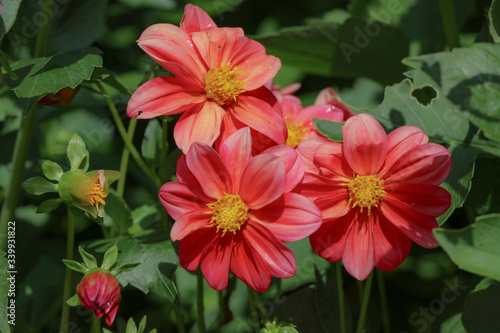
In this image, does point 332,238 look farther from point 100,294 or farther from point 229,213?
point 100,294

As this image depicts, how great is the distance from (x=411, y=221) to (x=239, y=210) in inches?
8.7

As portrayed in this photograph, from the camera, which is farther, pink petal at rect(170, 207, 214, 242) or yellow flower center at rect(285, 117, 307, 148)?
yellow flower center at rect(285, 117, 307, 148)

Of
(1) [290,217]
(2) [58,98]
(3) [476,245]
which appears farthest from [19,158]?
(3) [476,245]

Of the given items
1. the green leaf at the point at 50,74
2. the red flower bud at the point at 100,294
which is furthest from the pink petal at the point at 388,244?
the green leaf at the point at 50,74

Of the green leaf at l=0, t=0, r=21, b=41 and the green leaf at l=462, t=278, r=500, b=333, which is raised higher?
the green leaf at l=0, t=0, r=21, b=41

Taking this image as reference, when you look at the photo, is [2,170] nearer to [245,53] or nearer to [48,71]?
[48,71]

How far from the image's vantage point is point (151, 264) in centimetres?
82

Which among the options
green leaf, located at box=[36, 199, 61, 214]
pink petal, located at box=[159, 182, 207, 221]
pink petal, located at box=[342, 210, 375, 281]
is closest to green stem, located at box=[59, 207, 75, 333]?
green leaf, located at box=[36, 199, 61, 214]

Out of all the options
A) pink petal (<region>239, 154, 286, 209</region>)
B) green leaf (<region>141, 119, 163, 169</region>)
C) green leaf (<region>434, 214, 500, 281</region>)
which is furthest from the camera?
green leaf (<region>141, 119, 163, 169</region>)

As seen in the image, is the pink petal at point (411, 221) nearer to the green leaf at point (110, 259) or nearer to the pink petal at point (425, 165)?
the pink petal at point (425, 165)

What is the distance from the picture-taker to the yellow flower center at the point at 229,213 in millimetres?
716

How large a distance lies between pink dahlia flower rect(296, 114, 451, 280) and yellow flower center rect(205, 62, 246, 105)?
15cm

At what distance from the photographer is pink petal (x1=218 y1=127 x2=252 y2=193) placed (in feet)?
2.39

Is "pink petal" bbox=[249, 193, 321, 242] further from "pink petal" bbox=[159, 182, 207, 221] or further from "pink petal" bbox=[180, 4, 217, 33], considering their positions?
"pink petal" bbox=[180, 4, 217, 33]
